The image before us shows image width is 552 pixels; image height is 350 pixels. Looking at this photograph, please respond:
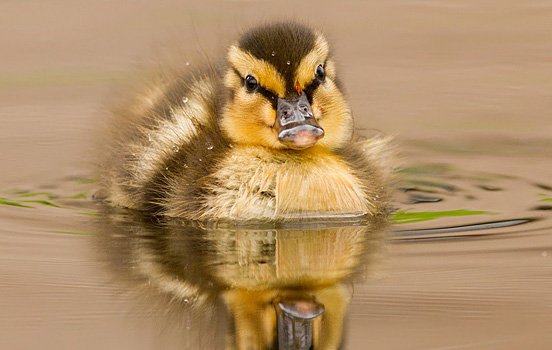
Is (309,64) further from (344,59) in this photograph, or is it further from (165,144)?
(344,59)

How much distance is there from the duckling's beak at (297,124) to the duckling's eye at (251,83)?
154 millimetres

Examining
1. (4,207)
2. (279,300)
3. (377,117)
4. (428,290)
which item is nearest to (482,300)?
(428,290)

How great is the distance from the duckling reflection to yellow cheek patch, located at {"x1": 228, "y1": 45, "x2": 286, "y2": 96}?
58 cm

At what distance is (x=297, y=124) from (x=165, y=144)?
29.6 inches

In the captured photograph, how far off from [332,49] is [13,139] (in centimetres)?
211

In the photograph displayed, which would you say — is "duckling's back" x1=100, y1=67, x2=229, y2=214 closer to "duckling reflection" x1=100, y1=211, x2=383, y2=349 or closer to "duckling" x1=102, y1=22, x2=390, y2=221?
"duckling" x1=102, y1=22, x2=390, y2=221

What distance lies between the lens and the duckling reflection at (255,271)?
448 cm

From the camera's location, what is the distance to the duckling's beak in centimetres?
580

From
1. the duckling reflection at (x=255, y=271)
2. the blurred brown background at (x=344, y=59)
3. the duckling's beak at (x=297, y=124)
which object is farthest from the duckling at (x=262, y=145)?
the blurred brown background at (x=344, y=59)

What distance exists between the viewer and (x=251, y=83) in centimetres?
606

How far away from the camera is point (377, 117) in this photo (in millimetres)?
8086

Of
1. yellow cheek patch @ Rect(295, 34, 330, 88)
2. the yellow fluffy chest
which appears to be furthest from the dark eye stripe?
the yellow fluffy chest

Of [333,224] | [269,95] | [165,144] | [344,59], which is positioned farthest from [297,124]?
[344,59]

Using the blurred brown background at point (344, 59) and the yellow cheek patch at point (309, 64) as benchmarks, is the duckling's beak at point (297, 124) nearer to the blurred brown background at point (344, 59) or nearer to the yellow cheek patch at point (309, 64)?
the yellow cheek patch at point (309, 64)
